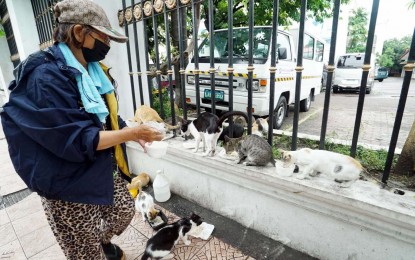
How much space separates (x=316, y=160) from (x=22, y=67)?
197cm

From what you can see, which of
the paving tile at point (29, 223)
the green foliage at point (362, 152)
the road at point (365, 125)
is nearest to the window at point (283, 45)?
the road at point (365, 125)

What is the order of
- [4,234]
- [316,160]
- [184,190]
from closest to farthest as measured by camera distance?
[316,160] < [4,234] < [184,190]

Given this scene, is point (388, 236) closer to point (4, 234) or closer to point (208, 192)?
point (208, 192)

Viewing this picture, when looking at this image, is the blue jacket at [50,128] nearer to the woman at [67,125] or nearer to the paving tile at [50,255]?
the woman at [67,125]

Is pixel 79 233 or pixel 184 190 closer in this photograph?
pixel 79 233

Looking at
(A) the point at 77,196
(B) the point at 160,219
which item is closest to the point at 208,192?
(B) the point at 160,219

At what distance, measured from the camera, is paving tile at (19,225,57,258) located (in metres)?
2.30

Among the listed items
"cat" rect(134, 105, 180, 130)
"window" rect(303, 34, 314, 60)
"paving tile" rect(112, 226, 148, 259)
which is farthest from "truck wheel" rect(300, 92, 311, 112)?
"paving tile" rect(112, 226, 148, 259)

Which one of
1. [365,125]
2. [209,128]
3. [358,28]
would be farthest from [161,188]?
[358,28]

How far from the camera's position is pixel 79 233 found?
1.60 meters

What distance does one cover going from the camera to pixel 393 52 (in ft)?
121

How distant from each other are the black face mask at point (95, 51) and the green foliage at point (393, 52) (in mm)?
41127

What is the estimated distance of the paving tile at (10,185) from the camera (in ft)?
11.5

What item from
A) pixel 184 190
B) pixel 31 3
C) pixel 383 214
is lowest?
pixel 184 190
